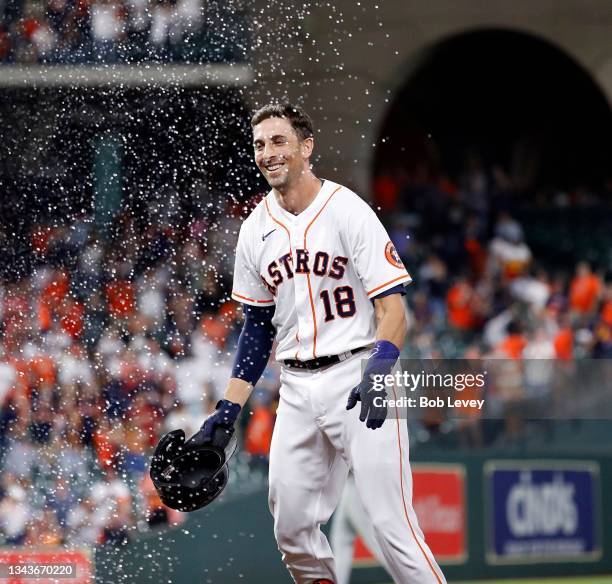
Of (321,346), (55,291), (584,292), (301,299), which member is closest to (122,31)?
(55,291)

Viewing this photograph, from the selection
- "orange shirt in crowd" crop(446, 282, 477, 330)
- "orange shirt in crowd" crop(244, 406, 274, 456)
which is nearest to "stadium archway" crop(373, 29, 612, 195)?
"orange shirt in crowd" crop(446, 282, 477, 330)

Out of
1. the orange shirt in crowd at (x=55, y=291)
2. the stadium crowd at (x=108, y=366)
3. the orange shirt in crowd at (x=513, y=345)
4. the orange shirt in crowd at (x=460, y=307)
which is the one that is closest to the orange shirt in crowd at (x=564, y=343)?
the orange shirt in crowd at (x=513, y=345)

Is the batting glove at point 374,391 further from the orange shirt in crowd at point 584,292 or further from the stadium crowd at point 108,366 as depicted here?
the orange shirt in crowd at point 584,292

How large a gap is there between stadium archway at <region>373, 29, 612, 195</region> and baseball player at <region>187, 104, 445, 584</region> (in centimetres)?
826

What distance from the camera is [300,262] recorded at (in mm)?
3814

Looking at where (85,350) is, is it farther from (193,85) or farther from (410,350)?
(410,350)

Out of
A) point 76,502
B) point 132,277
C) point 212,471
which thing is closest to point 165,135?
point 132,277

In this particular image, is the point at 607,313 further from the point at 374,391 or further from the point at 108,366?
the point at 374,391

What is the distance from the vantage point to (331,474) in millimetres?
3889

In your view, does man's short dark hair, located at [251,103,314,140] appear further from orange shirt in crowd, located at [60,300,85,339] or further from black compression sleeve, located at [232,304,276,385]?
orange shirt in crowd, located at [60,300,85,339]

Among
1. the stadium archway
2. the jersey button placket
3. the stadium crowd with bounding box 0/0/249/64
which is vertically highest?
the stadium archway

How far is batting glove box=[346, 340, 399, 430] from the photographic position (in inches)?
139

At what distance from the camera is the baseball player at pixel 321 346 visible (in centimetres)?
368

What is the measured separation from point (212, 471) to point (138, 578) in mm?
2092
